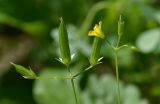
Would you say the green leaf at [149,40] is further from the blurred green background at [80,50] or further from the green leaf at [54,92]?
the green leaf at [54,92]

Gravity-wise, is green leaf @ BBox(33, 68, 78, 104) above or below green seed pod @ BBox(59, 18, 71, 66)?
below

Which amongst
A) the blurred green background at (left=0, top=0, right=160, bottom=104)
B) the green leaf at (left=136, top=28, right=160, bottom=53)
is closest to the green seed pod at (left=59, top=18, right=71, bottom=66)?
the blurred green background at (left=0, top=0, right=160, bottom=104)

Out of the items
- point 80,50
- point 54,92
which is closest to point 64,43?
point 54,92

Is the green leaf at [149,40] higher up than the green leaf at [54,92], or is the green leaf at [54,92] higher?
the green leaf at [149,40]

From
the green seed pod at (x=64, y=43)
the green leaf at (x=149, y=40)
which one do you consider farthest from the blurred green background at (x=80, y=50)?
the green seed pod at (x=64, y=43)

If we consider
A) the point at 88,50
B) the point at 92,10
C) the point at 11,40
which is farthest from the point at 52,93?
the point at 11,40

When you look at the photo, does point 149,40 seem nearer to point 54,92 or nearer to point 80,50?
point 80,50

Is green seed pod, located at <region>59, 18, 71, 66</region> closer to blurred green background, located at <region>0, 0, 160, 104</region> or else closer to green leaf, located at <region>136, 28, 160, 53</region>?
blurred green background, located at <region>0, 0, 160, 104</region>
